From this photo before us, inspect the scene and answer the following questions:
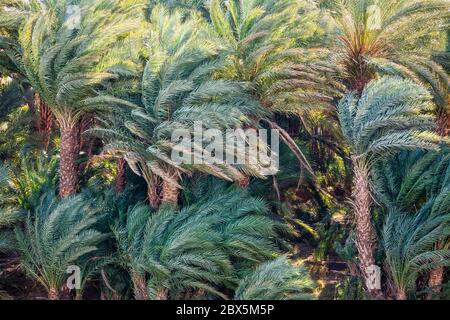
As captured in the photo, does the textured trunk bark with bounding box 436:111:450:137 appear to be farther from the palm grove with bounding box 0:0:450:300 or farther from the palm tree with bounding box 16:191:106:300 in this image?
the palm tree with bounding box 16:191:106:300

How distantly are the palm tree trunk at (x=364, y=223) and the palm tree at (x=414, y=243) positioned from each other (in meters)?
0.26

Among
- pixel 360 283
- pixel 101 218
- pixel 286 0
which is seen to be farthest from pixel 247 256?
pixel 286 0

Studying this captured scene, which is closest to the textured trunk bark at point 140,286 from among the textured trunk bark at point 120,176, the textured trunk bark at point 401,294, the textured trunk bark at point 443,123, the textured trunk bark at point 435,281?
the textured trunk bark at point 120,176

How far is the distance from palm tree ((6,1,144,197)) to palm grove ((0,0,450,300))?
3 cm

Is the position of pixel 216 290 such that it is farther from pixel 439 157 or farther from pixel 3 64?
pixel 3 64

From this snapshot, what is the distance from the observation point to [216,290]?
8.16 metres

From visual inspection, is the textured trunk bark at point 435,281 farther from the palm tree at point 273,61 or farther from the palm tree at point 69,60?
the palm tree at point 69,60

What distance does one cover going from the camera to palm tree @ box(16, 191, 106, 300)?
8.28 metres

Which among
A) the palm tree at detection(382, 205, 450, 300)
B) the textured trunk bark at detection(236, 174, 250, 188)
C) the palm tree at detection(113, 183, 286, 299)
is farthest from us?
the textured trunk bark at detection(236, 174, 250, 188)

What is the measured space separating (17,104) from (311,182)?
6.56 m

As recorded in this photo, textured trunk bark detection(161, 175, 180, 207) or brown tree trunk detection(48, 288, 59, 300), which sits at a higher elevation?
textured trunk bark detection(161, 175, 180, 207)

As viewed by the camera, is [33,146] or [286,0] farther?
[33,146]

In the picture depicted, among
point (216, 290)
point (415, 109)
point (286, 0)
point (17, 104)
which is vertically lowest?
point (216, 290)

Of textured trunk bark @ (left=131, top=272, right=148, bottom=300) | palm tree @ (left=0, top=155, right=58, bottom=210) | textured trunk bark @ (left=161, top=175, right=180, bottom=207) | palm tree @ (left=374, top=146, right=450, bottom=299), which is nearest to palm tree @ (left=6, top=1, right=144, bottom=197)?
palm tree @ (left=0, top=155, right=58, bottom=210)
